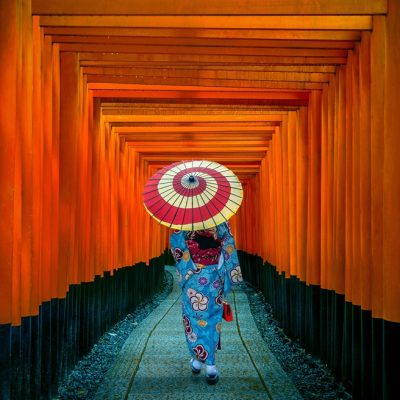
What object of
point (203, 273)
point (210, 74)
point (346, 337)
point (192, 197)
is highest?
point (210, 74)

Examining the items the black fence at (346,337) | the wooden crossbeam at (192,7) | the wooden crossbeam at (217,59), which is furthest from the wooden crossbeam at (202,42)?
the black fence at (346,337)

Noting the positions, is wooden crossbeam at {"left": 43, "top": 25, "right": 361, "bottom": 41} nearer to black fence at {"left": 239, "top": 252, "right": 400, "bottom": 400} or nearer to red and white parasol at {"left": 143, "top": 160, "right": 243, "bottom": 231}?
red and white parasol at {"left": 143, "top": 160, "right": 243, "bottom": 231}

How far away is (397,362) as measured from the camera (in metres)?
5.57

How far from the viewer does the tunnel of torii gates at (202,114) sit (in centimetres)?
561

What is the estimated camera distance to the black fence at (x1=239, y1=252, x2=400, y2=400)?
5672 millimetres

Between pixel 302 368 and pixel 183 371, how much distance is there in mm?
1363

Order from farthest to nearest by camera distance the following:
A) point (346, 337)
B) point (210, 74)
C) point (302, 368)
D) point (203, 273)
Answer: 1. point (210, 74)
2. point (302, 368)
3. point (203, 273)
4. point (346, 337)

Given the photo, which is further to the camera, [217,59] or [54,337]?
[217,59]

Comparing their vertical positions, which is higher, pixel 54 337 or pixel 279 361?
pixel 54 337

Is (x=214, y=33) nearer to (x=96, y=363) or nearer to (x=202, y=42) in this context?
(x=202, y=42)

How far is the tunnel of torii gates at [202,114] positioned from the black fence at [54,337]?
0.02m

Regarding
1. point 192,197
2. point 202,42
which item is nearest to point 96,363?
point 192,197

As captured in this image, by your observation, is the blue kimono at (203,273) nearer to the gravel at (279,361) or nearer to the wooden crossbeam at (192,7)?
the gravel at (279,361)

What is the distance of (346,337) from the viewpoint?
722cm
